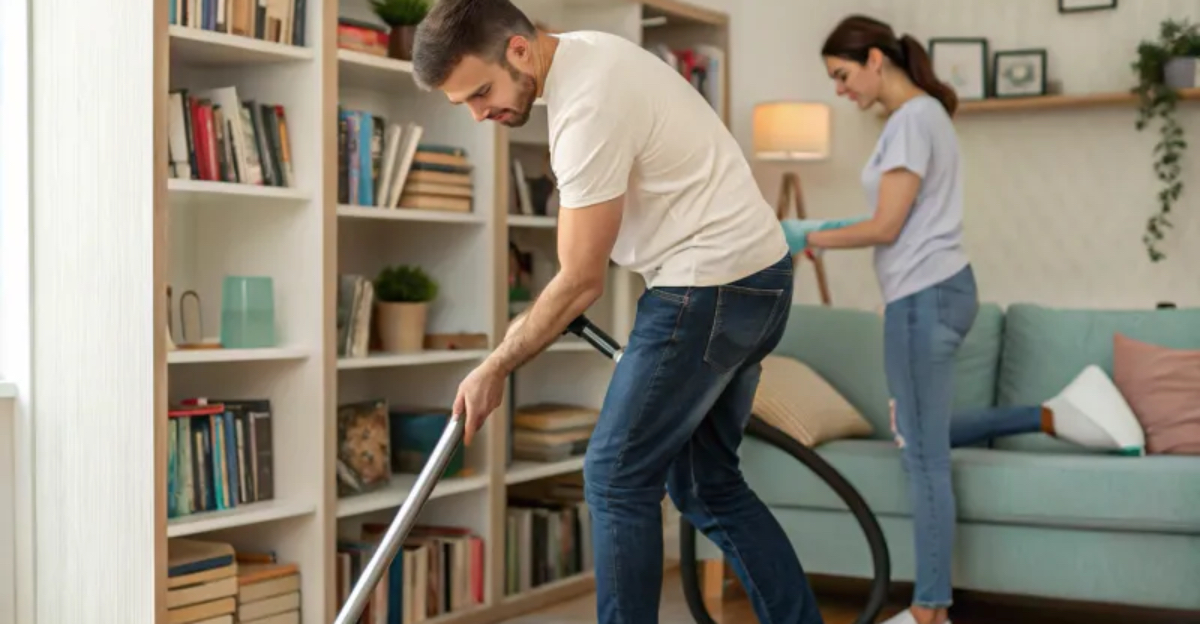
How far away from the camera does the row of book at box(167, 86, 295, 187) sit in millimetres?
3268

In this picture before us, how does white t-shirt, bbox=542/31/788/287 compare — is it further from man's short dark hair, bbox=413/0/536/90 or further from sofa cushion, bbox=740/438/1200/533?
sofa cushion, bbox=740/438/1200/533

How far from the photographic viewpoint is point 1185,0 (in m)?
4.87

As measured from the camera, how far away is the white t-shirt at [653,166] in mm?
2344

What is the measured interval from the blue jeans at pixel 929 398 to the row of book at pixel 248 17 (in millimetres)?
1499

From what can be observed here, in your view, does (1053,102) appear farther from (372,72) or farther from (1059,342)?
(372,72)

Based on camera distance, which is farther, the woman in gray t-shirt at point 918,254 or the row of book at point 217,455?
the woman in gray t-shirt at point 918,254

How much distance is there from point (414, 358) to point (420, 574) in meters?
0.54

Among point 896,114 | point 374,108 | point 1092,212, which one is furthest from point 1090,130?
point 374,108

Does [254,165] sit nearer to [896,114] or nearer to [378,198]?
Answer: [378,198]

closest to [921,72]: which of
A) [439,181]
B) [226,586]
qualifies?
[439,181]

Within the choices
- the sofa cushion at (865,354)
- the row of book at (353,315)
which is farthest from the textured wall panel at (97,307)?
the sofa cushion at (865,354)

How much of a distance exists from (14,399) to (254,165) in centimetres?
73

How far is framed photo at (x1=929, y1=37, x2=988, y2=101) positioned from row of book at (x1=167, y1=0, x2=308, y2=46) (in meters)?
2.46

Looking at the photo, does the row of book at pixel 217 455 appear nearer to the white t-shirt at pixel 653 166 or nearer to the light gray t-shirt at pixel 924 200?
the white t-shirt at pixel 653 166
